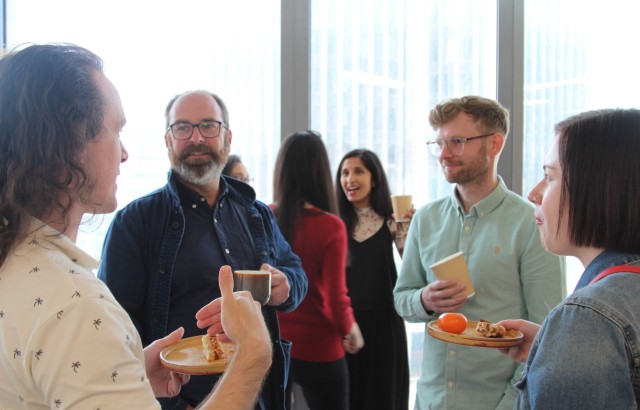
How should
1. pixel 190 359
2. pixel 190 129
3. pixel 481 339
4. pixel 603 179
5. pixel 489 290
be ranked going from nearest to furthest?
pixel 603 179, pixel 190 359, pixel 481 339, pixel 489 290, pixel 190 129

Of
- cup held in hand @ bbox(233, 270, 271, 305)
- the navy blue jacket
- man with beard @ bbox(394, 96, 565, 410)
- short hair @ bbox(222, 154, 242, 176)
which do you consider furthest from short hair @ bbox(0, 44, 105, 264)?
short hair @ bbox(222, 154, 242, 176)

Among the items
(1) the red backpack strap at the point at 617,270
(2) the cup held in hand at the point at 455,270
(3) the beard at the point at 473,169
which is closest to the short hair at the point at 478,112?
(3) the beard at the point at 473,169

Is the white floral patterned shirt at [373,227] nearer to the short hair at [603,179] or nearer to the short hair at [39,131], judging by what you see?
the short hair at [603,179]

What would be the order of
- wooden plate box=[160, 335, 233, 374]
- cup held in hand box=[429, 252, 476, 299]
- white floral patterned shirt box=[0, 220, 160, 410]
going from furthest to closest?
cup held in hand box=[429, 252, 476, 299] → wooden plate box=[160, 335, 233, 374] → white floral patterned shirt box=[0, 220, 160, 410]

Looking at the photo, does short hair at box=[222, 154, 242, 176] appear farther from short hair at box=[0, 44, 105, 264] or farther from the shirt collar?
short hair at box=[0, 44, 105, 264]

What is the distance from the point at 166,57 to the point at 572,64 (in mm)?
2686

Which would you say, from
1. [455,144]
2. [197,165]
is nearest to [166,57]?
[197,165]

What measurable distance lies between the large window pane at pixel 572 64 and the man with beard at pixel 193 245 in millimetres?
2281

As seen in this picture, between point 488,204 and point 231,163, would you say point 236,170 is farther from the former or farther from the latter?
point 488,204

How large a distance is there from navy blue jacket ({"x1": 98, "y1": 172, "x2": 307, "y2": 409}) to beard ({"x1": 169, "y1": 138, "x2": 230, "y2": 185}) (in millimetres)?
51

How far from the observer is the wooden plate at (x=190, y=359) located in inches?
48.0

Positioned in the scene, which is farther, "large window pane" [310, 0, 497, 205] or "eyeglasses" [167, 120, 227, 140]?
"large window pane" [310, 0, 497, 205]

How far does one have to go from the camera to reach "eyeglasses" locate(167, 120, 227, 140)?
2.04m

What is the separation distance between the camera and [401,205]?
2.95 meters
